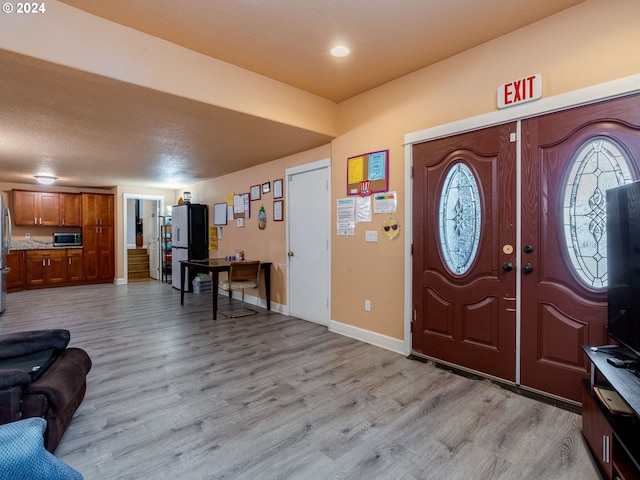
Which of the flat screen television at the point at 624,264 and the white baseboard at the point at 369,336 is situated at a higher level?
the flat screen television at the point at 624,264

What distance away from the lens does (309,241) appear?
444 cm

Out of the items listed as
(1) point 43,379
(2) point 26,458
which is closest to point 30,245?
(1) point 43,379

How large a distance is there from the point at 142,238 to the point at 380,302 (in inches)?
363

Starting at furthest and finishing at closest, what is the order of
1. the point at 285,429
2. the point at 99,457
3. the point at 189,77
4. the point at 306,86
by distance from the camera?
the point at 306,86, the point at 189,77, the point at 285,429, the point at 99,457

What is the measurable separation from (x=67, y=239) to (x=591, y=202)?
9253 millimetres

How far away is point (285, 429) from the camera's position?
2039mm

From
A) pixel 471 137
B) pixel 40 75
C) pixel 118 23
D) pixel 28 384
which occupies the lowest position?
pixel 28 384

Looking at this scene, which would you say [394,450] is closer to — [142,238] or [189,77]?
[189,77]

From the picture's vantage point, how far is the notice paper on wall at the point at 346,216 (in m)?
3.72

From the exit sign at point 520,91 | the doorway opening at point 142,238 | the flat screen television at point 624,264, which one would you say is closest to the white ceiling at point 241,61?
the exit sign at point 520,91

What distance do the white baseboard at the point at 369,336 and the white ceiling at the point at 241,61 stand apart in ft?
7.32

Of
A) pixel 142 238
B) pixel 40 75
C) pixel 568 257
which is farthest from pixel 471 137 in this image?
pixel 142 238

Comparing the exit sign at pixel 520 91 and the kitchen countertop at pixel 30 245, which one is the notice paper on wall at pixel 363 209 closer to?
the exit sign at pixel 520 91

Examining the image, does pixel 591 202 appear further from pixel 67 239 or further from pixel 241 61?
pixel 67 239
